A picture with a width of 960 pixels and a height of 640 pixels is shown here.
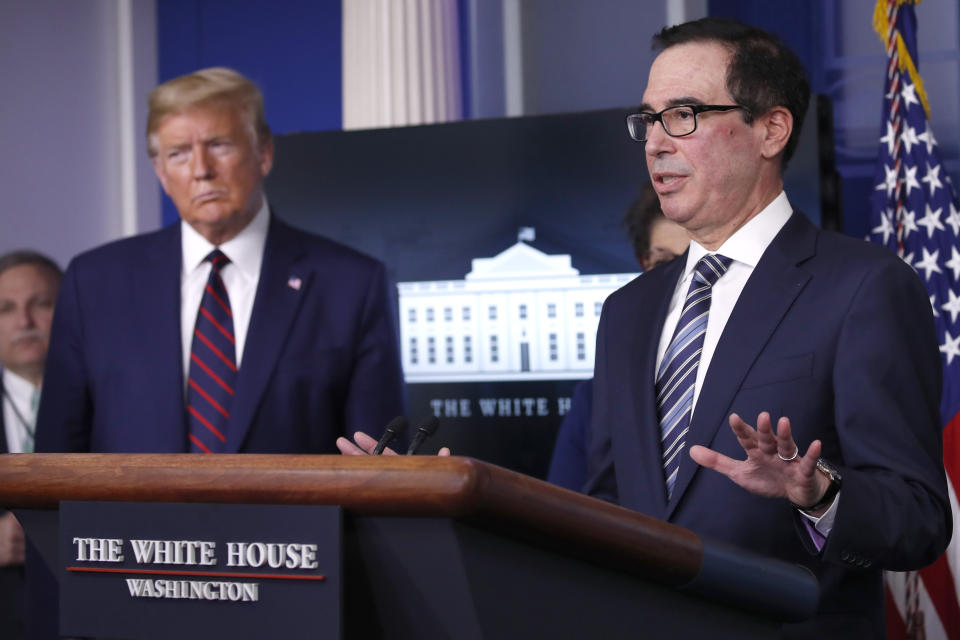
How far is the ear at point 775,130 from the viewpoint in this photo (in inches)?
74.5

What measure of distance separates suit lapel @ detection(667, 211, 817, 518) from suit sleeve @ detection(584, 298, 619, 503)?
232 millimetres

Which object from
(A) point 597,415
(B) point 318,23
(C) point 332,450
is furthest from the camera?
(B) point 318,23

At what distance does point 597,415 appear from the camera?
77.0 inches

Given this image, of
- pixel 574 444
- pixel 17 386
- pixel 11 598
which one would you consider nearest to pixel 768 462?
pixel 574 444

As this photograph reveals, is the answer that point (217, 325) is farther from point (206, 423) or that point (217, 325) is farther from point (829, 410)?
point (829, 410)

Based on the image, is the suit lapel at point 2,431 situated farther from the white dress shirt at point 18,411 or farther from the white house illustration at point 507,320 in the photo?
the white house illustration at point 507,320

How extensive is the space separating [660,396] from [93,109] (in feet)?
14.3

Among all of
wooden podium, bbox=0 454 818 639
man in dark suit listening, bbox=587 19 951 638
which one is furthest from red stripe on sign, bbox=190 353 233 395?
wooden podium, bbox=0 454 818 639

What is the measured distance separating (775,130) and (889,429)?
2.04 feet

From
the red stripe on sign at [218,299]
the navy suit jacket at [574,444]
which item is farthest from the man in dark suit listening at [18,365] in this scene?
the navy suit jacket at [574,444]

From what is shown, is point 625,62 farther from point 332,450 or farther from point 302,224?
point 332,450

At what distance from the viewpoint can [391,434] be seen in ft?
4.50

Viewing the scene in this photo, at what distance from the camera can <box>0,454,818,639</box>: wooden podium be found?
929 millimetres

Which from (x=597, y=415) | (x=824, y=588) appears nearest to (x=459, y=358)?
(x=597, y=415)
